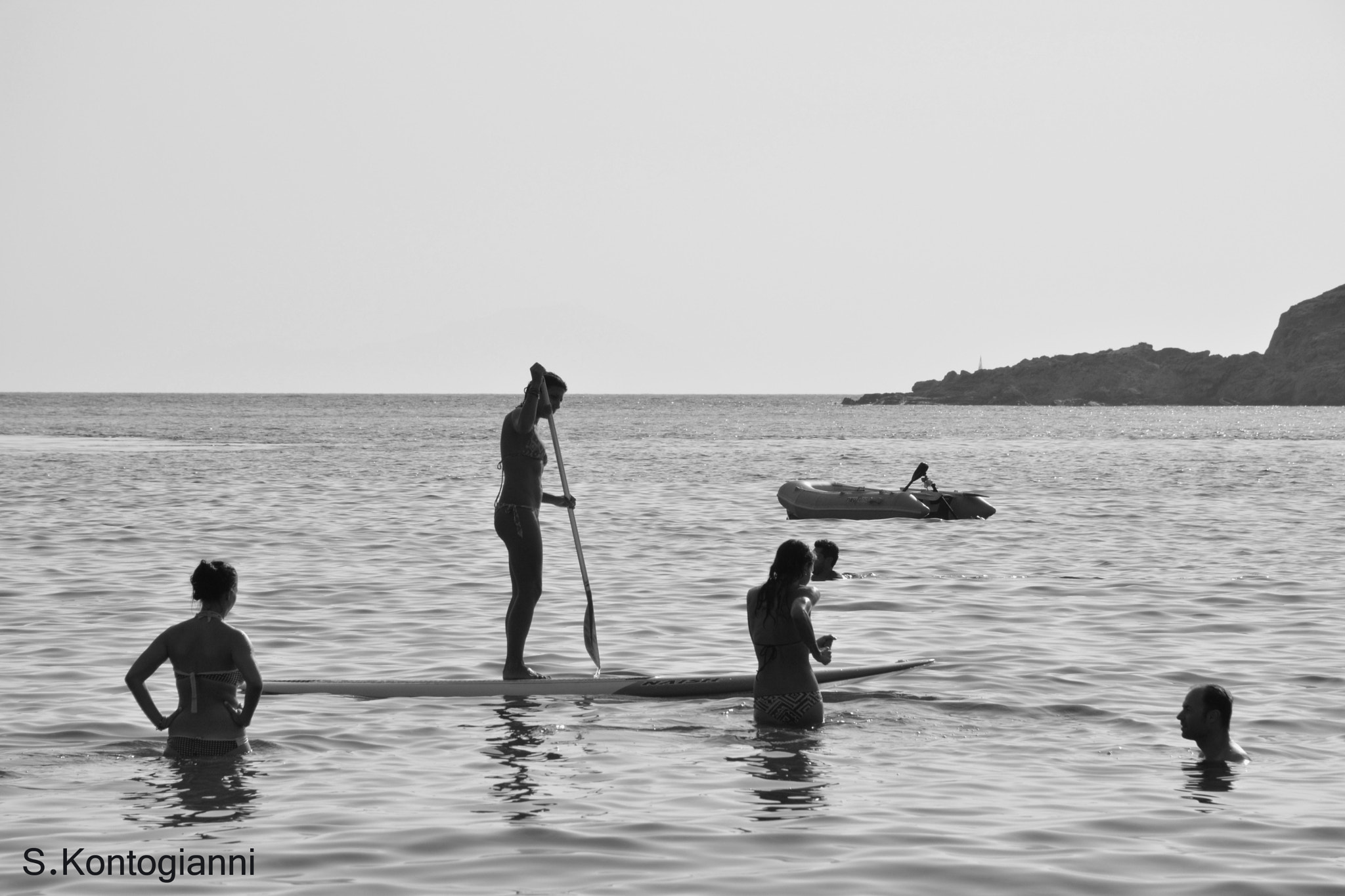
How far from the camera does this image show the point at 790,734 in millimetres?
10000

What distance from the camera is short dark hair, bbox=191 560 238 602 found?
816 centimetres

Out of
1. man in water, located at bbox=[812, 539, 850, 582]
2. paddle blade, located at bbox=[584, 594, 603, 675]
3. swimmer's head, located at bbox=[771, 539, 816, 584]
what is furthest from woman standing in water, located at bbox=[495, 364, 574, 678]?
man in water, located at bbox=[812, 539, 850, 582]

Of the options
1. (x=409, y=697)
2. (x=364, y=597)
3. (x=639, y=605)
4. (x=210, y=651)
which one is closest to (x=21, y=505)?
(x=364, y=597)

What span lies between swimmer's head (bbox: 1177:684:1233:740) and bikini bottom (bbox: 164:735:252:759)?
591 centimetres

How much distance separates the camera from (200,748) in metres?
8.84

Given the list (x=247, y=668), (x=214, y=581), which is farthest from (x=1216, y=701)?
(x=214, y=581)

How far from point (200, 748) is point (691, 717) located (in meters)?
3.56

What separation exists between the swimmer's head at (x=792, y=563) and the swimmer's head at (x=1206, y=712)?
2557 mm

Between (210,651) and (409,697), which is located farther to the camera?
(409,697)

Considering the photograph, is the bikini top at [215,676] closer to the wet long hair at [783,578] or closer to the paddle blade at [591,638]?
the wet long hair at [783,578]

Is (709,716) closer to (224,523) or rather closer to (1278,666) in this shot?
(1278,666)

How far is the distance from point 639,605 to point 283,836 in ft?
31.8

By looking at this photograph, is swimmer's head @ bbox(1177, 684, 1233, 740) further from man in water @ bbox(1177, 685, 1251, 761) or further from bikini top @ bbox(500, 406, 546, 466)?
bikini top @ bbox(500, 406, 546, 466)

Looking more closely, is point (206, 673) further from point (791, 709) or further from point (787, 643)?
point (791, 709)
